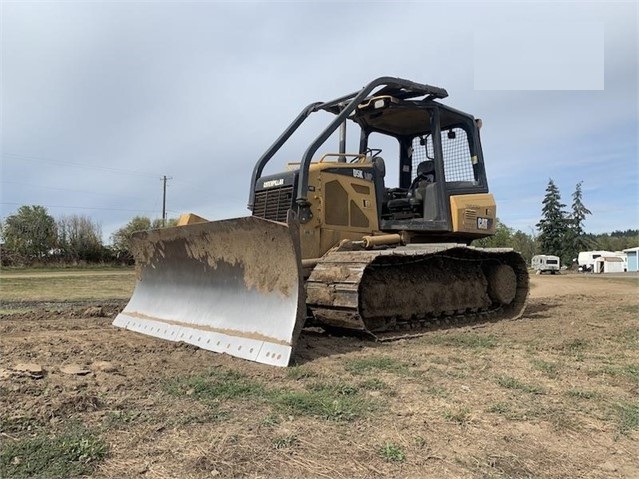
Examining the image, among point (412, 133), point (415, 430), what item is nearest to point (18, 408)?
point (415, 430)

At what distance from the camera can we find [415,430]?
3059mm

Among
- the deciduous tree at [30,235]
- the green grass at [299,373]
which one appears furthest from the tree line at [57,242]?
the green grass at [299,373]

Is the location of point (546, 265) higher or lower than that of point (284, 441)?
higher

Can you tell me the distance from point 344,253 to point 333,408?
9.51 feet

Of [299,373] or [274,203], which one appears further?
[274,203]

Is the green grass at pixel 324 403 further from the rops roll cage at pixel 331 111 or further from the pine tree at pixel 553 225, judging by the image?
the pine tree at pixel 553 225

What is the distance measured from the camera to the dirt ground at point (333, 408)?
2648mm

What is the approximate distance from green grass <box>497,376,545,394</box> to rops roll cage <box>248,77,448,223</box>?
3.11 metres

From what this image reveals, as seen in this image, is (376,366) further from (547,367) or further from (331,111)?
(331,111)

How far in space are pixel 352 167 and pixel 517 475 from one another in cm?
497

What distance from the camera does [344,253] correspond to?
6121 millimetres

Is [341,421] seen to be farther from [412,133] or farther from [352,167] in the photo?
[412,133]

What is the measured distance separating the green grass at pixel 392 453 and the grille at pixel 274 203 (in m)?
4.02

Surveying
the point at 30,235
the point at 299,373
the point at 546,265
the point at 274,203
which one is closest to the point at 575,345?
the point at 299,373
